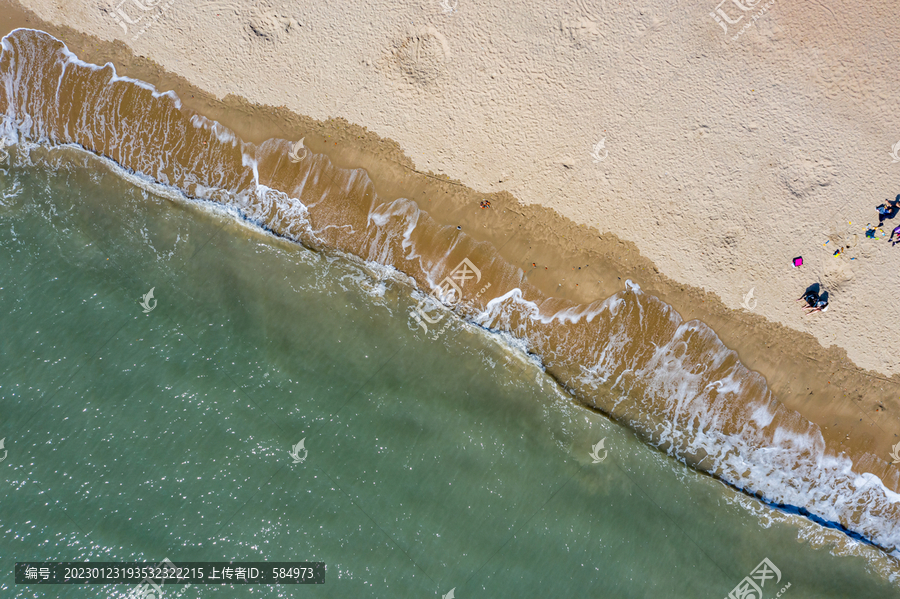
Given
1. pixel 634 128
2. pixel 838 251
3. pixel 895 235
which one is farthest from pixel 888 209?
pixel 634 128

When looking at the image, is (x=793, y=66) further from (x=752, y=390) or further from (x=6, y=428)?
(x=6, y=428)

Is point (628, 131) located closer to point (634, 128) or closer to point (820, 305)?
point (634, 128)

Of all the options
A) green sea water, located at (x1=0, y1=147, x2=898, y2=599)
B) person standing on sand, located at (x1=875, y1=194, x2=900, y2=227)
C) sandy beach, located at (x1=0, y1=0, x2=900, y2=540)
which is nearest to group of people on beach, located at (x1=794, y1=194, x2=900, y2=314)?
person standing on sand, located at (x1=875, y1=194, x2=900, y2=227)

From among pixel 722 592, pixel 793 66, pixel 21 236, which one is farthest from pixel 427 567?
pixel 793 66

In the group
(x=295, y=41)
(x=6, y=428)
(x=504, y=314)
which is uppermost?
(x=295, y=41)

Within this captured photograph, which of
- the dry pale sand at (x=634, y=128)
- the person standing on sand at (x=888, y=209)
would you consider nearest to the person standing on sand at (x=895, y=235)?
the dry pale sand at (x=634, y=128)

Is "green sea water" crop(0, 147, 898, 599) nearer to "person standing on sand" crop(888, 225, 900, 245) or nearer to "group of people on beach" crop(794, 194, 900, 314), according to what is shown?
"group of people on beach" crop(794, 194, 900, 314)

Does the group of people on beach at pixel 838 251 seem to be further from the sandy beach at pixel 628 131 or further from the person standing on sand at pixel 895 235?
the sandy beach at pixel 628 131
